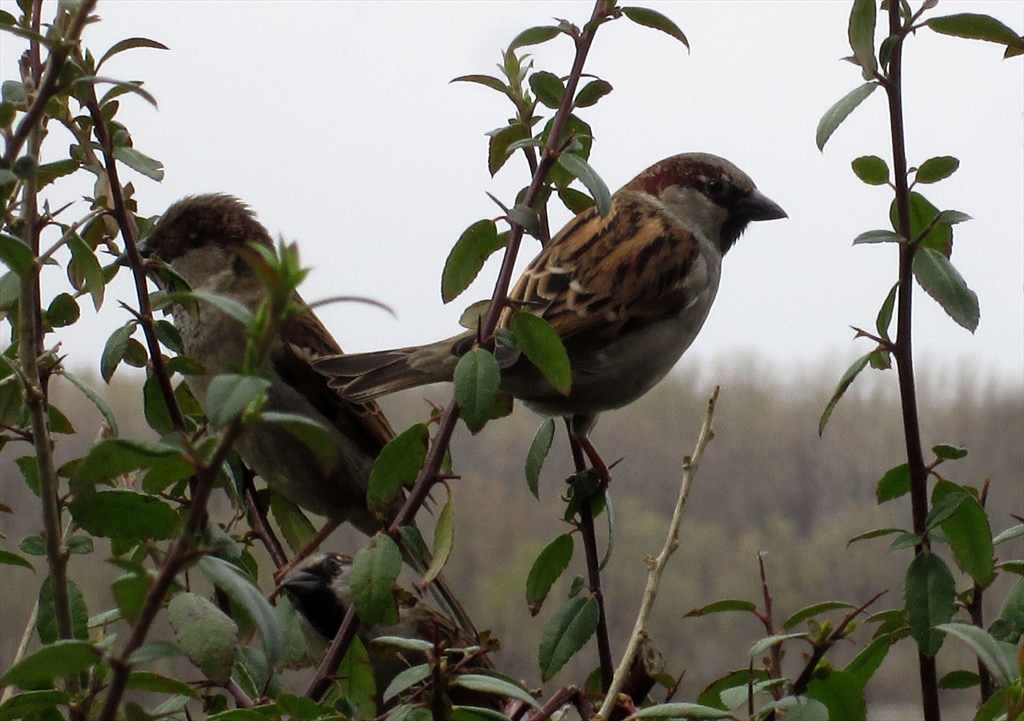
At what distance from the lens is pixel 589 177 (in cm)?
70

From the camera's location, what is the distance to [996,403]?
7.11 feet

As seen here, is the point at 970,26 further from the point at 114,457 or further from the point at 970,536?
the point at 114,457

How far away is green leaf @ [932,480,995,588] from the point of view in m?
0.68

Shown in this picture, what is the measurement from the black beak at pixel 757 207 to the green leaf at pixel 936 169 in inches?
37.1

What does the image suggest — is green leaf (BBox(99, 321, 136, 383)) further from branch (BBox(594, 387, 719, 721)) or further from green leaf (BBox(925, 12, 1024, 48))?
green leaf (BBox(925, 12, 1024, 48))

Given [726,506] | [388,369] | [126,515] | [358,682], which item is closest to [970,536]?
[358,682]

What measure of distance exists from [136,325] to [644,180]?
1066 millimetres

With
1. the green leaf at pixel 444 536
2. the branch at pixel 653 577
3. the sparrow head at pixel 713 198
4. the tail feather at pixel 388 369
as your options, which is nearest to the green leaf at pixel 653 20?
the branch at pixel 653 577

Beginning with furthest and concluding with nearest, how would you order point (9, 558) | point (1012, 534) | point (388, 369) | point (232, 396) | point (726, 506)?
1. point (726, 506)
2. point (388, 369)
3. point (1012, 534)
4. point (9, 558)
5. point (232, 396)

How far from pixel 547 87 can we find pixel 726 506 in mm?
1687

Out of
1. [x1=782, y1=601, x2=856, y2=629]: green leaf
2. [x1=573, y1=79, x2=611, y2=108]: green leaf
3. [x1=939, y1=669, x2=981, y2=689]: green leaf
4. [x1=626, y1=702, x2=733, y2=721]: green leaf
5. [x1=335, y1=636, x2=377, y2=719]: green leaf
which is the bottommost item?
[x1=939, y1=669, x2=981, y2=689]: green leaf

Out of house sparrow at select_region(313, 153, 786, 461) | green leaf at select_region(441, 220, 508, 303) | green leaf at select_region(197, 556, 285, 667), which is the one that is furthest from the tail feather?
green leaf at select_region(197, 556, 285, 667)

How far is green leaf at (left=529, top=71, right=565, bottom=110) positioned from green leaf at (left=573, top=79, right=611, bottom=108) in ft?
0.05

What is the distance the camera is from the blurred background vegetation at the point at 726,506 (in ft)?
6.50
